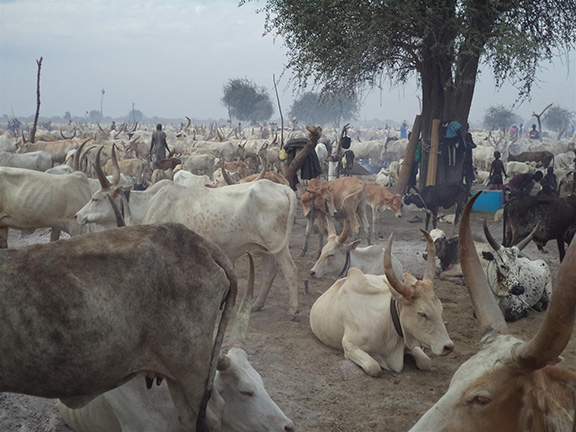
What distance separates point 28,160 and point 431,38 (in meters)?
10.1

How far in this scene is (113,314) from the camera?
8.05ft

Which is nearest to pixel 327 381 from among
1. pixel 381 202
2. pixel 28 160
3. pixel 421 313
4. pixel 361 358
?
pixel 361 358

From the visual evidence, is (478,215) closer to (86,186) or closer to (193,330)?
(86,186)

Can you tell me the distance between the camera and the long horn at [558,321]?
1768 mm

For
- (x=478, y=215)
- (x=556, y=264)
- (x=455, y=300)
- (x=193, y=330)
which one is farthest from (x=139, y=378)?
(x=478, y=215)

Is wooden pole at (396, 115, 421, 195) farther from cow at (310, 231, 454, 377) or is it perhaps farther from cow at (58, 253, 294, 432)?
cow at (58, 253, 294, 432)

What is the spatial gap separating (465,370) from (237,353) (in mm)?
1498

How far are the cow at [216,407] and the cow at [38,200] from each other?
526cm

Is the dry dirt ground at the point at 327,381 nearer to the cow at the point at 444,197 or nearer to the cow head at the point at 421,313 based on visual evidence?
the cow head at the point at 421,313

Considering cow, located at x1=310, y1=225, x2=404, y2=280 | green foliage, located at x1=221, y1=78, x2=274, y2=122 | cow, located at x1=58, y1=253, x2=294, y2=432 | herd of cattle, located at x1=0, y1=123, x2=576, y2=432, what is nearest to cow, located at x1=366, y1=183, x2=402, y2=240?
cow, located at x1=310, y1=225, x2=404, y2=280

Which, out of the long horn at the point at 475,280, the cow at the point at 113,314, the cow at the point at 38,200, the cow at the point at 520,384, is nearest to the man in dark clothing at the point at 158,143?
the cow at the point at 38,200

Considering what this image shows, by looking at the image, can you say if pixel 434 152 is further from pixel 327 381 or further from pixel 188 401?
pixel 188 401

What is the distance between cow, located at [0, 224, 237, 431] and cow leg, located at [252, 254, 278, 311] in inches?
151

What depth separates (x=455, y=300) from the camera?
7.01m
